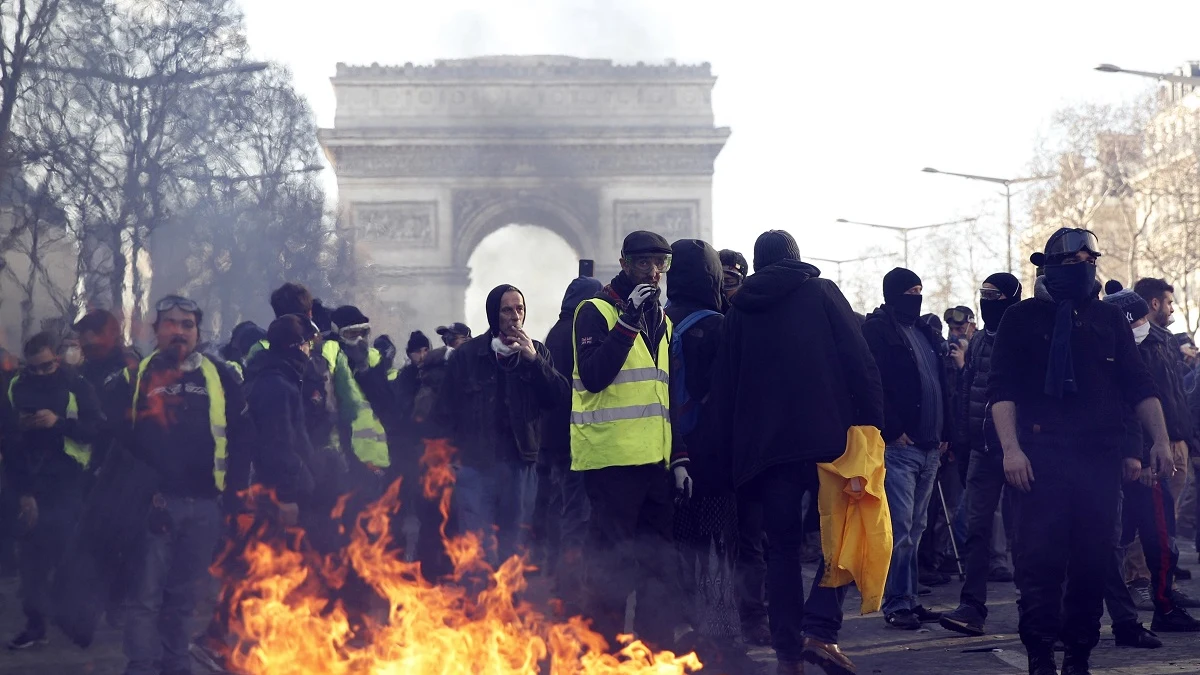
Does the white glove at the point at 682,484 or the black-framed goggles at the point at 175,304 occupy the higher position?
the black-framed goggles at the point at 175,304

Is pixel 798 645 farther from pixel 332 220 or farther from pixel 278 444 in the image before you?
pixel 332 220

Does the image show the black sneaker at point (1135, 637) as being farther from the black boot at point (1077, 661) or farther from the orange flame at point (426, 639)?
the orange flame at point (426, 639)

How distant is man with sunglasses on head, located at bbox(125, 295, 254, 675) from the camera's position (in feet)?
22.5

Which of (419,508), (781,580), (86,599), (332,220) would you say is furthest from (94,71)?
(332,220)

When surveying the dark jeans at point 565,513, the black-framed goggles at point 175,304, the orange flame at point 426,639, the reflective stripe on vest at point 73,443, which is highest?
the black-framed goggles at point 175,304

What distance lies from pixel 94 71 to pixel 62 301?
9.18 feet

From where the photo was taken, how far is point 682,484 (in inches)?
249

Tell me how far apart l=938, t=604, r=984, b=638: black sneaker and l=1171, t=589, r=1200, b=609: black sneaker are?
984mm

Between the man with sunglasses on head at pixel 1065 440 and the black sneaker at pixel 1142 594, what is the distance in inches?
115

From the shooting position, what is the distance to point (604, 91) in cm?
5422

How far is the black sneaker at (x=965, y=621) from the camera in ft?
26.1

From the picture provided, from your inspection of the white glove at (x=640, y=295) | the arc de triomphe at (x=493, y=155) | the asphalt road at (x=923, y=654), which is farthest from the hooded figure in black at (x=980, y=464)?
the arc de triomphe at (x=493, y=155)

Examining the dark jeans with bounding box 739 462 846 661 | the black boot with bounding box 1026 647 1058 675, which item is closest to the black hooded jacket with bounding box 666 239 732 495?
the dark jeans with bounding box 739 462 846 661

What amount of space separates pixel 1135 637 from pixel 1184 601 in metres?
1.69
